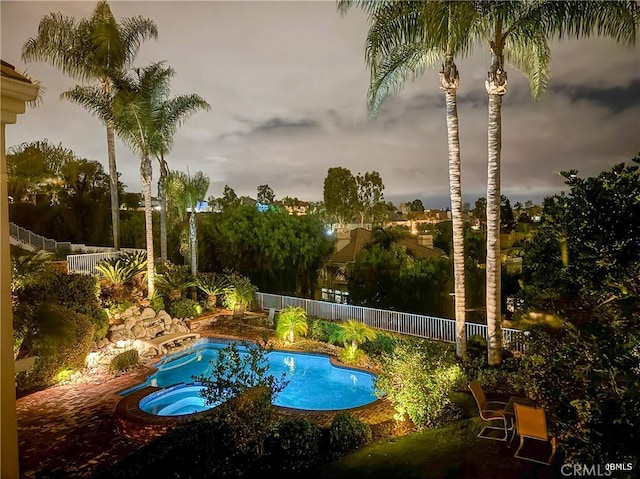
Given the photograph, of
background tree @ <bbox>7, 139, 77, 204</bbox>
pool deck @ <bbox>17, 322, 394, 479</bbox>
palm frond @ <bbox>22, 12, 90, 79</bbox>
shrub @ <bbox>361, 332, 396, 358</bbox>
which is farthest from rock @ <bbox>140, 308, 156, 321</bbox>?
background tree @ <bbox>7, 139, 77, 204</bbox>

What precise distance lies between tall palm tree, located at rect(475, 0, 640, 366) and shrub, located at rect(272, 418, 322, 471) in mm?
5494

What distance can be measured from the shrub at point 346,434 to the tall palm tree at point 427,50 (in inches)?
183

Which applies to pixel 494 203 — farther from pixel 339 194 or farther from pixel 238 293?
pixel 339 194

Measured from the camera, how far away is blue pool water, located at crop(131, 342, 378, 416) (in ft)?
31.5

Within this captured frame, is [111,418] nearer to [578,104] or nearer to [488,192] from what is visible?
[488,192]

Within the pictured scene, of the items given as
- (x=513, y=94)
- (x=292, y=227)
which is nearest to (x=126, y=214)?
(x=292, y=227)

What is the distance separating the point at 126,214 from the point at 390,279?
21533 mm

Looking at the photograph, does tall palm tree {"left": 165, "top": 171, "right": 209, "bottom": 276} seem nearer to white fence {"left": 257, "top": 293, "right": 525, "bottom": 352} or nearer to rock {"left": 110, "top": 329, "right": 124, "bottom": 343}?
white fence {"left": 257, "top": 293, "right": 525, "bottom": 352}

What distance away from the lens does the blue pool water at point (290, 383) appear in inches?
378

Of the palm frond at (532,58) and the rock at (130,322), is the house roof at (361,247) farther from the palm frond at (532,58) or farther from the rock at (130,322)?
the rock at (130,322)

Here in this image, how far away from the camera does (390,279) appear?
18469mm

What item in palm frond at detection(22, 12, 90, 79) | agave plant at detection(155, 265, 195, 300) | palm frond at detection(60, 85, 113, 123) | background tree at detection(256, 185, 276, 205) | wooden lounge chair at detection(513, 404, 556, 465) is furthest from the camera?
background tree at detection(256, 185, 276, 205)

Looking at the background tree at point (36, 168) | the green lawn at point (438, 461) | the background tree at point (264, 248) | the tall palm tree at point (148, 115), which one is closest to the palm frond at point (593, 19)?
the green lawn at point (438, 461)

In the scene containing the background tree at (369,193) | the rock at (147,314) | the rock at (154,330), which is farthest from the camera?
the background tree at (369,193)
